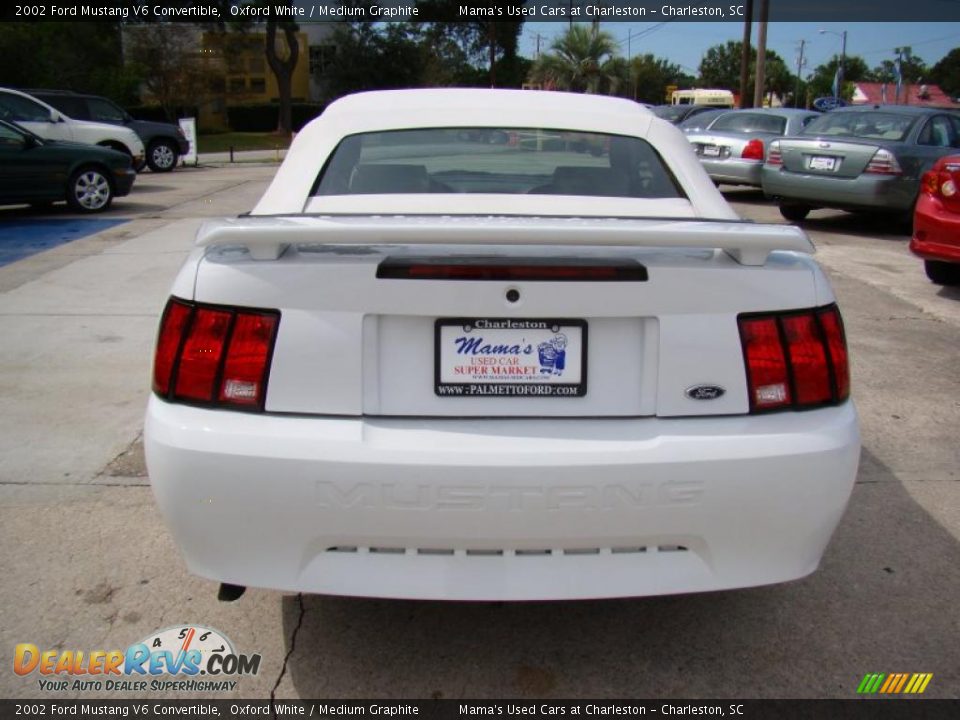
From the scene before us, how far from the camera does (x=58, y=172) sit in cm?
1227

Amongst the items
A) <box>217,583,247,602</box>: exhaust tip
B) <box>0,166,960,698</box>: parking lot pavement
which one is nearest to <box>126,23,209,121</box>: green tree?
<box>0,166,960,698</box>: parking lot pavement

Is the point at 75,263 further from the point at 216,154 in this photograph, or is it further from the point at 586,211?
the point at 216,154

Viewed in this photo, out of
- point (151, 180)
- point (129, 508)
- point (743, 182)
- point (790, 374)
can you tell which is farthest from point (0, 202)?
point (790, 374)

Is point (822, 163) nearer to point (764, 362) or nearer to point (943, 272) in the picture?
point (943, 272)

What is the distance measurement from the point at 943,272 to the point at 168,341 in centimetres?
762

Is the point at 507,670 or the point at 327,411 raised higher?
the point at 327,411

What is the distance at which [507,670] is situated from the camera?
8.64 feet

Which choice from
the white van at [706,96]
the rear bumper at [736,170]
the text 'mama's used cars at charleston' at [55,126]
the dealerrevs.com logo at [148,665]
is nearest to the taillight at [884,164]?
the rear bumper at [736,170]

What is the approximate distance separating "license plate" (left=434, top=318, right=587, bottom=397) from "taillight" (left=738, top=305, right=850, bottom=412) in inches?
17.3

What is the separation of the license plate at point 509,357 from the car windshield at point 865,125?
10.7 metres

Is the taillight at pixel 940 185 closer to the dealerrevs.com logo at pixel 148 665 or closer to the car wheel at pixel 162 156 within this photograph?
the dealerrevs.com logo at pixel 148 665

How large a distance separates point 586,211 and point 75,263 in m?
7.16

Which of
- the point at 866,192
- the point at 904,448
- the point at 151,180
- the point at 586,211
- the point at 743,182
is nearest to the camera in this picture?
the point at 586,211

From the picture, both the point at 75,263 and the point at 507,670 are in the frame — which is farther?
the point at 75,263
